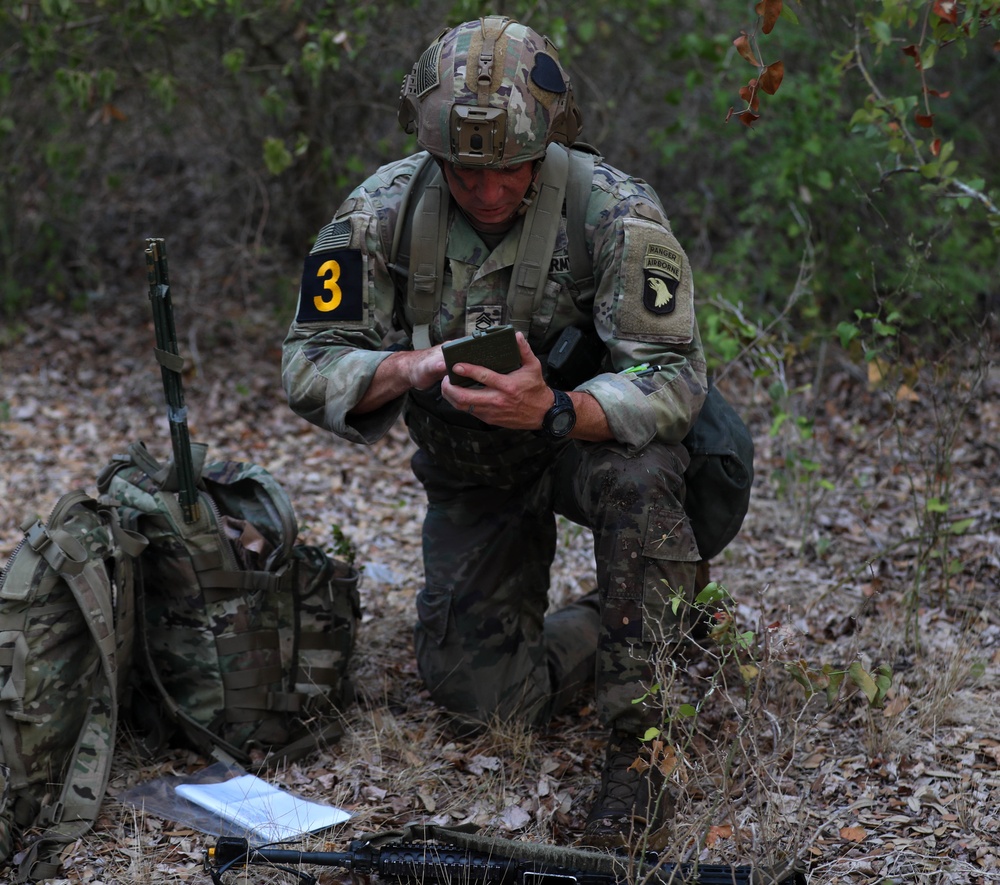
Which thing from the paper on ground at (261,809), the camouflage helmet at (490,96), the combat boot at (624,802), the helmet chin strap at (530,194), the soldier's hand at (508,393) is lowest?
the paper on ground at (261,809)

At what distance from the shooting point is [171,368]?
2938 millimetres

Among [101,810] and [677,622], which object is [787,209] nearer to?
[677,622]

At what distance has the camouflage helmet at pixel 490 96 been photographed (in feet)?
8.93

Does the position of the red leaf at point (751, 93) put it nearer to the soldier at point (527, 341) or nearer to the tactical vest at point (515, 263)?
the soldier at point (527, 341)

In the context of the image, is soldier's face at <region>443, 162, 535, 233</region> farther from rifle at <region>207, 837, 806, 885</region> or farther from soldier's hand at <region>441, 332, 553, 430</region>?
rifle at <region>207, 837, 806, 885</region>

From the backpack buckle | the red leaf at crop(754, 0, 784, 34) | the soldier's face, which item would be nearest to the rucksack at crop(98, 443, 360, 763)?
the backpack buckle

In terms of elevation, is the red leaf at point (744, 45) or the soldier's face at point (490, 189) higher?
the red leaf at point (744, 45)

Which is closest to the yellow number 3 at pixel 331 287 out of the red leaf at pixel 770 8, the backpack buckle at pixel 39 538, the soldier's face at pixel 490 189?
the soldier's face at pixel 490 189

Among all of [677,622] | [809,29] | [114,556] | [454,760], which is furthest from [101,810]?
[809,29]

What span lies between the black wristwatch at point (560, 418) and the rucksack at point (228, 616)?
89 centimetres

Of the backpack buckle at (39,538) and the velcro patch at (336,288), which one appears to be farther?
the velcro patch at (336,288)

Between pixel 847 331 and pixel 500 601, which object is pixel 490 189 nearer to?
pixel 500 601

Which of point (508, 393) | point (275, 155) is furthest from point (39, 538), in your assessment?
point (275, 155)

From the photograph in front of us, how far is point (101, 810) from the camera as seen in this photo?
282 cm
